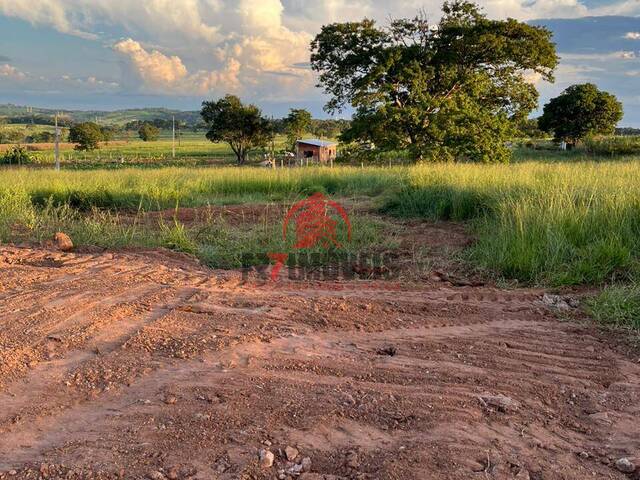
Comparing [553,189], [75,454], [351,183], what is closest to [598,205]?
[553,189]

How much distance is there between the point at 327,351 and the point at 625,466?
1617 millimetres

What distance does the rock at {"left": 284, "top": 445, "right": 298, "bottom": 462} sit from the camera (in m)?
2.09

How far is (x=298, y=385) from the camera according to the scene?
8.82 ft

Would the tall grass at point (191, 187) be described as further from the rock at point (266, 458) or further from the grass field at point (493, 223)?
the rock at point (266, 458)

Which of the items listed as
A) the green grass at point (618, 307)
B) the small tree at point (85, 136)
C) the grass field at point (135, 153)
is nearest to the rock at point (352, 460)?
the green grass at point (618, 307)

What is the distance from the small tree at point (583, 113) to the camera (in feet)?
113

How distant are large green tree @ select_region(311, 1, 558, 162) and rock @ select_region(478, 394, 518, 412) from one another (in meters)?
17.4

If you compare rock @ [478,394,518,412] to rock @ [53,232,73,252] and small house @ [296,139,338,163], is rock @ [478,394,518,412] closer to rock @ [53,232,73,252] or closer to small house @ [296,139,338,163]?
rock @ [53,232,73,252]

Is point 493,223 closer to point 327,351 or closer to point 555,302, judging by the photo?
point 555,302

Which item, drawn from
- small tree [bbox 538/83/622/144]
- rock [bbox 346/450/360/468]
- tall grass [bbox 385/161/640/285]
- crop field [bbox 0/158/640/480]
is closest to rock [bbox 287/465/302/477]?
crop field [bbox 0/158/640/480]

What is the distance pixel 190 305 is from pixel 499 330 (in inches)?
88.5

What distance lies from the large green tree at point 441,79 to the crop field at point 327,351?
1330 centimetres

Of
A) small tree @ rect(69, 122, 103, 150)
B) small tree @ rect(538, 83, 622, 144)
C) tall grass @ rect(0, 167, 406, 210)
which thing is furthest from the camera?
small tree @ rect(69, 122, 103, 150)

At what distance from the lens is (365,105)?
65.6 ft
